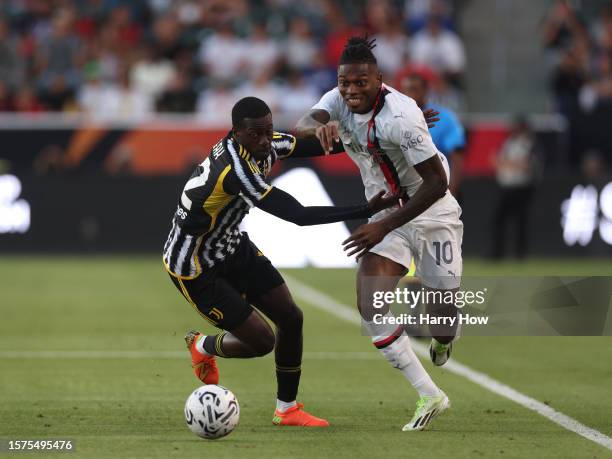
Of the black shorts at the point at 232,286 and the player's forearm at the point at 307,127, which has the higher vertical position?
the player's forearm at the point at 307,127

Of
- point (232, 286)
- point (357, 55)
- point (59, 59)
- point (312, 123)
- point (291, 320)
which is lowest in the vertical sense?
point (291, 320)

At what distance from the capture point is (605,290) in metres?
9.08

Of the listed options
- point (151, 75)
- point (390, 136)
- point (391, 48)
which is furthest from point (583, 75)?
point (390, 136)

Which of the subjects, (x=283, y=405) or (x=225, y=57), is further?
(x=225, y=57)

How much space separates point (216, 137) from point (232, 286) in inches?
534

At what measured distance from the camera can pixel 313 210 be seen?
745 centimetres

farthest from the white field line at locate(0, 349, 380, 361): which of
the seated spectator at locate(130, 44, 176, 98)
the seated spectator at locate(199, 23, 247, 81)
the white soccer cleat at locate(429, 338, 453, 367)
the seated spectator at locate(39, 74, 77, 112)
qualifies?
the seated spectator at locate(199, 23, 247, 81)

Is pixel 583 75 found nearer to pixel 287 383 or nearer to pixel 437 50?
pixel 437 50

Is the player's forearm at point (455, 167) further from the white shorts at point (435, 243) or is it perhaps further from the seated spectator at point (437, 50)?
the seated spectator at point (437, 50)

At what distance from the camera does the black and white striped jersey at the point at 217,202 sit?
25.1 feet

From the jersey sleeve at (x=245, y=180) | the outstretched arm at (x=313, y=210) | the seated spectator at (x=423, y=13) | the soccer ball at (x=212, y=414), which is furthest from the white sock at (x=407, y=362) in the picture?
the seated spectator at (x=423, y=13)

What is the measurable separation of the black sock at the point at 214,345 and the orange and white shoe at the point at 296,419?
20.9 inches

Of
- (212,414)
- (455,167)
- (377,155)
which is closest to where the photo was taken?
(212,414)

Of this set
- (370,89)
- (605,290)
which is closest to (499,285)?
(605,290)
